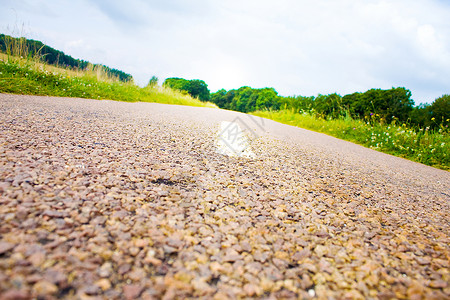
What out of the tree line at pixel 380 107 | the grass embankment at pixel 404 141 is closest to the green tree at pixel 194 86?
the tree line at pixel 380 107

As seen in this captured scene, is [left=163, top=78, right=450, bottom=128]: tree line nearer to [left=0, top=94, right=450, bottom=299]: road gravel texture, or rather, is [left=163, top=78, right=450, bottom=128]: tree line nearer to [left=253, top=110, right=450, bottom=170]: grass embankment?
[left=253, top=110, right=450, bottom=170]: grass embankment

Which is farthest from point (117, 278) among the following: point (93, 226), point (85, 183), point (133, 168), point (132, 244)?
point (133, 168)

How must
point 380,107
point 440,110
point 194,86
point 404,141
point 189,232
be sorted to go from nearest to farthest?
point 189,232
point 404,141
point 440,110
point 380,107
point 194,86

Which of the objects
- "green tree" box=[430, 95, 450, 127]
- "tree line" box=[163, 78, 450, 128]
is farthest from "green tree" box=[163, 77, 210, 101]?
"green tree" box=[430, 95, 450, 127]

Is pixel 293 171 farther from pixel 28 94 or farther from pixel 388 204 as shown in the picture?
pixel 28 94

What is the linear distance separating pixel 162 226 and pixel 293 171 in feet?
4.48

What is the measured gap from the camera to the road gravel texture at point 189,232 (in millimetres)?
629

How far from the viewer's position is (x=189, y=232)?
34.3 inches

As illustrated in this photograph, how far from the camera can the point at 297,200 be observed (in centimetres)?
134

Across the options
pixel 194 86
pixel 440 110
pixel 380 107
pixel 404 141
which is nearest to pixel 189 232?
pixel 404 141

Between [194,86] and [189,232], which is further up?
[194,86]

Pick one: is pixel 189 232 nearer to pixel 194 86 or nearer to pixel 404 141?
pixel 404 141

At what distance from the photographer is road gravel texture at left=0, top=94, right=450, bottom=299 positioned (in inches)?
24.8

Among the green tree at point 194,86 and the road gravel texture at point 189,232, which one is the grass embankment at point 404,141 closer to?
the road gravel texture at point 189,232
